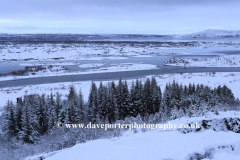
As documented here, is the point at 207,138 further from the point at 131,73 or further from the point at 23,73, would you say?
the point at 23,73

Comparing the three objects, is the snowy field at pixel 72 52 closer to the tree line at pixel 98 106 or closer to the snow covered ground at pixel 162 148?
the tree line at pixel 98 106

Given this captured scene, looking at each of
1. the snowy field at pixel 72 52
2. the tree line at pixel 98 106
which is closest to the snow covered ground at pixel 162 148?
the tree line at pixel 98 106

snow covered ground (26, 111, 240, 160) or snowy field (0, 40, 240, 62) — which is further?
snowy field (0, 40, 240, 62)

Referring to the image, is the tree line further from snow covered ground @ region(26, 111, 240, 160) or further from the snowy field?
the snowy field

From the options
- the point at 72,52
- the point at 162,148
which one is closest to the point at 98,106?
the point at 162,148

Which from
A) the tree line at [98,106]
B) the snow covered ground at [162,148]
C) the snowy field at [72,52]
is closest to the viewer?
the snow covered ground at [162,148]

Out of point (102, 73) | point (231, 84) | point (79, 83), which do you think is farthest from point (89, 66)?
point (231, 84)

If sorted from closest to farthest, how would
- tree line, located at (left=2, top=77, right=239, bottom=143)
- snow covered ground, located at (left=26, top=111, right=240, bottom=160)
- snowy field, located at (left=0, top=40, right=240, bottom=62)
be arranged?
1. snow covered ground, located at (left=26, top=111, right=240, bottom=160)
2. tree line, located at (left=2, top=77, right=239, bottom=143)
3. snowy field, located at (left=0, top=40, right=240, bottom=62)

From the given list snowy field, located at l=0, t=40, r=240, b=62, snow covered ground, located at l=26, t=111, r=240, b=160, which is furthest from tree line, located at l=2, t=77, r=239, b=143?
snowy field, located at l=0, t=40, r=240, b=62

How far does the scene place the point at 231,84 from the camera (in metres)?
35.3

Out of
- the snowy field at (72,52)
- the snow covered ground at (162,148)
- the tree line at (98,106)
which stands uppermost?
the snowy field at (72,52)

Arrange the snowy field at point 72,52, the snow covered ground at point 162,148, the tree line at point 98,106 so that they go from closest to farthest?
the snow covered ground at point 162,148
the tree line at point 98,106
the snowy field at point 72,52

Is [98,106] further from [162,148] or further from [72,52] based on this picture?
[72,52]

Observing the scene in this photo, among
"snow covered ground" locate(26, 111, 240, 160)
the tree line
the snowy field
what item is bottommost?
the tree line
